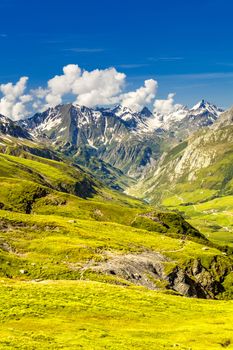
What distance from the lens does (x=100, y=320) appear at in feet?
197

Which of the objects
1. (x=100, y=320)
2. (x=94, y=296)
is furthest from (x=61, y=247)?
(x=100, y=320)

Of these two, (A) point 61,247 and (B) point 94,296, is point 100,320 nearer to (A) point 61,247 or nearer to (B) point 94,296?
(B) point 94,296

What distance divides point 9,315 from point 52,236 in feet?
335

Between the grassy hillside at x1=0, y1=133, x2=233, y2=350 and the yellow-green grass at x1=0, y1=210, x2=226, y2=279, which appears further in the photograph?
the yellow-green grass at x1=0, y1=210, x2=226, y2=279

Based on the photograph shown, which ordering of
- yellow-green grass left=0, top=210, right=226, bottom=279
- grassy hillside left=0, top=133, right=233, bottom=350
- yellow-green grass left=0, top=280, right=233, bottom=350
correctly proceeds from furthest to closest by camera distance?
yellow-green grass left=0, top=210, right=226, bottom=279
grassy hillside left=0, top=133, right=233, bottom=350
yellow-green grass left=0, top=280, right=233, bottom=350

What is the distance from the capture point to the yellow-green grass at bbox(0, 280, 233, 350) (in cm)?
4703

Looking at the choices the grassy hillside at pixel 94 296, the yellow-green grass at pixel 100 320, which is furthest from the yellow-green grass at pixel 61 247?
the yellow-green grass at pixel 100 320

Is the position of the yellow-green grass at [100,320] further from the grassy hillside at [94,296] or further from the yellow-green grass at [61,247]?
the yellow-green grass at [61,247]

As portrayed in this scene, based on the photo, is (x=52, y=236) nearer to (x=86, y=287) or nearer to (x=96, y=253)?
(x=96, y=253)

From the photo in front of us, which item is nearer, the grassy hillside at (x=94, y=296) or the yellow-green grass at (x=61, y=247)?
the grassy hillside at (x=94, y=296)

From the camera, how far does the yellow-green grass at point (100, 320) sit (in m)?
47.0

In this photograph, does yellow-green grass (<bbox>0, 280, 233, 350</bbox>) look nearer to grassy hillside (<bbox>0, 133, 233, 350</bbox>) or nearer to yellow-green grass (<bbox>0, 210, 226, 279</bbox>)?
grassy hillside (<bbox>0, 133, 233, 350</bbox>)

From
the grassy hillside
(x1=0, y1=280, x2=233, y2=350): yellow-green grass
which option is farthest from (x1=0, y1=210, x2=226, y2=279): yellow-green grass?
(x1=0, y1=280, x2=233, y2=350): yellow-green grass

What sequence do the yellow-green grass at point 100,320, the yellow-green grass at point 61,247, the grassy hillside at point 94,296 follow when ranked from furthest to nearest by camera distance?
the yellow-green grass at point 61,247
the grassy hillside at point 94,296
the yellow-green grass at point 100,320
